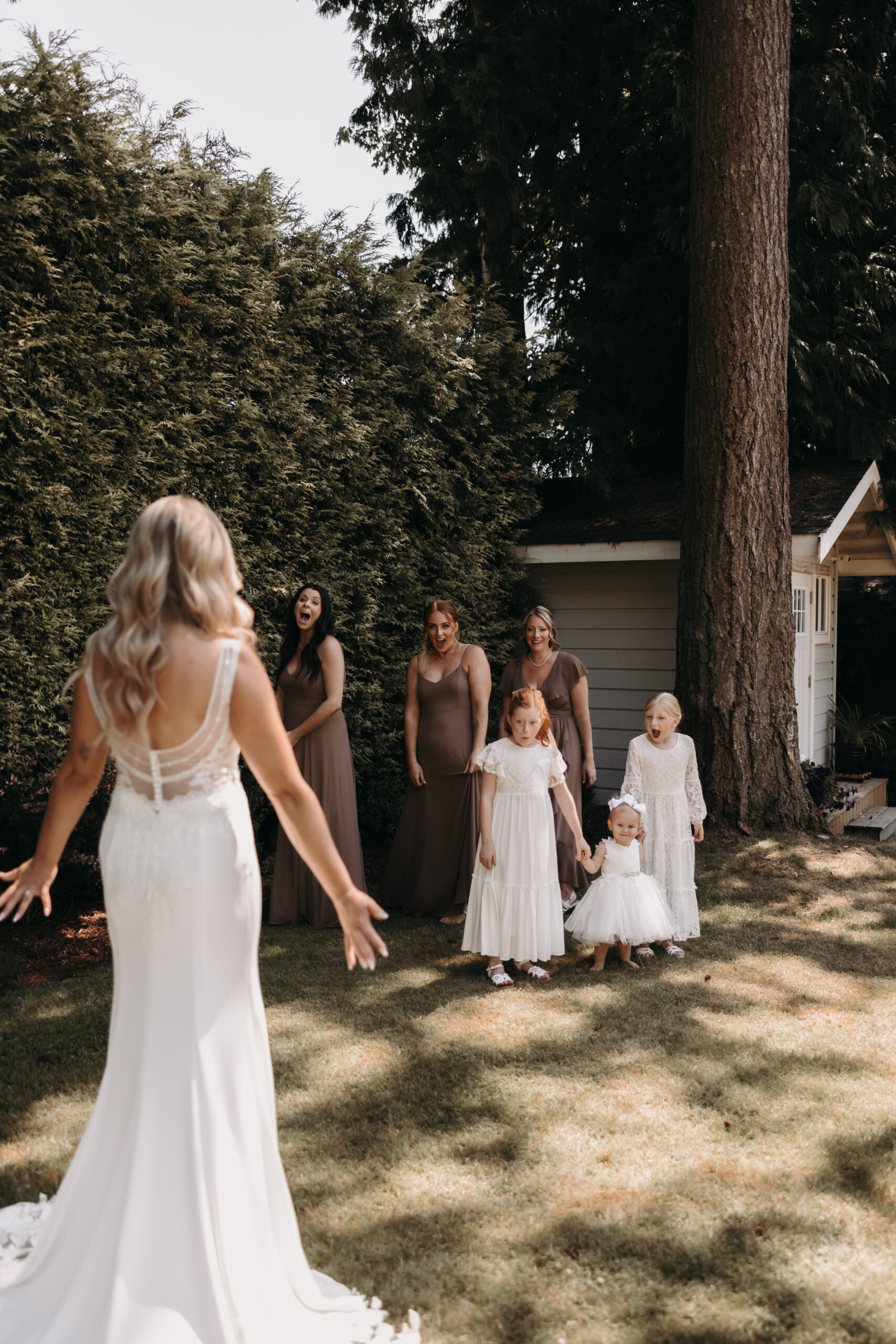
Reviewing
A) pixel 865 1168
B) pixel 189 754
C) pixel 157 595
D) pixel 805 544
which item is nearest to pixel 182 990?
pixel 189 754

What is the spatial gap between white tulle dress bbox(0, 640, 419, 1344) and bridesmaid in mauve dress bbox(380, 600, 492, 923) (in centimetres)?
440

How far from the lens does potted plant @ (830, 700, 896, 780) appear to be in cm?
1324

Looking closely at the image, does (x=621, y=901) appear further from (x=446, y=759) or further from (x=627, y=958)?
(x=446, y=759)

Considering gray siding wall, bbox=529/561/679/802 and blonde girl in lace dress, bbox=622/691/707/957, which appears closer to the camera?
blonde girl in lace dress, bbox=622/691/707/957

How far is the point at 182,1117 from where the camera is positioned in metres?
2.51

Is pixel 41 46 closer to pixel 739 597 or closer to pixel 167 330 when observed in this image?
pixel 167 330

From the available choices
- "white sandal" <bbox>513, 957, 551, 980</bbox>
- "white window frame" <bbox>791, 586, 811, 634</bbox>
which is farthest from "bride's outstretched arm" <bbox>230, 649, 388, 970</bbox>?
"white window frame" <bbox>791, 586, 811, 634</bbox>

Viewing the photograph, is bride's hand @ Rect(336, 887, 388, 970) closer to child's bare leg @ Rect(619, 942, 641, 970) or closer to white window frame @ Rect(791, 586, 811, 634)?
child's bare leg @ Rect(619, 942, 641, 970)

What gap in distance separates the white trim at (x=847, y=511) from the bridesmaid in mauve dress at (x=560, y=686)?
362 cm

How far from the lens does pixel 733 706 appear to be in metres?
8.98

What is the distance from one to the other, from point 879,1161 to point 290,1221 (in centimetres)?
219

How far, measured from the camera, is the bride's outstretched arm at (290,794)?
8.15 ft

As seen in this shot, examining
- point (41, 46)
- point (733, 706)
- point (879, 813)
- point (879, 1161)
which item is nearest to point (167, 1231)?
point (879, 1161)

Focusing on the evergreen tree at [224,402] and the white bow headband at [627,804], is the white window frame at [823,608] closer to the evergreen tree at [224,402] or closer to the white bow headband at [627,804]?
the evergreen tree at [224,402]
